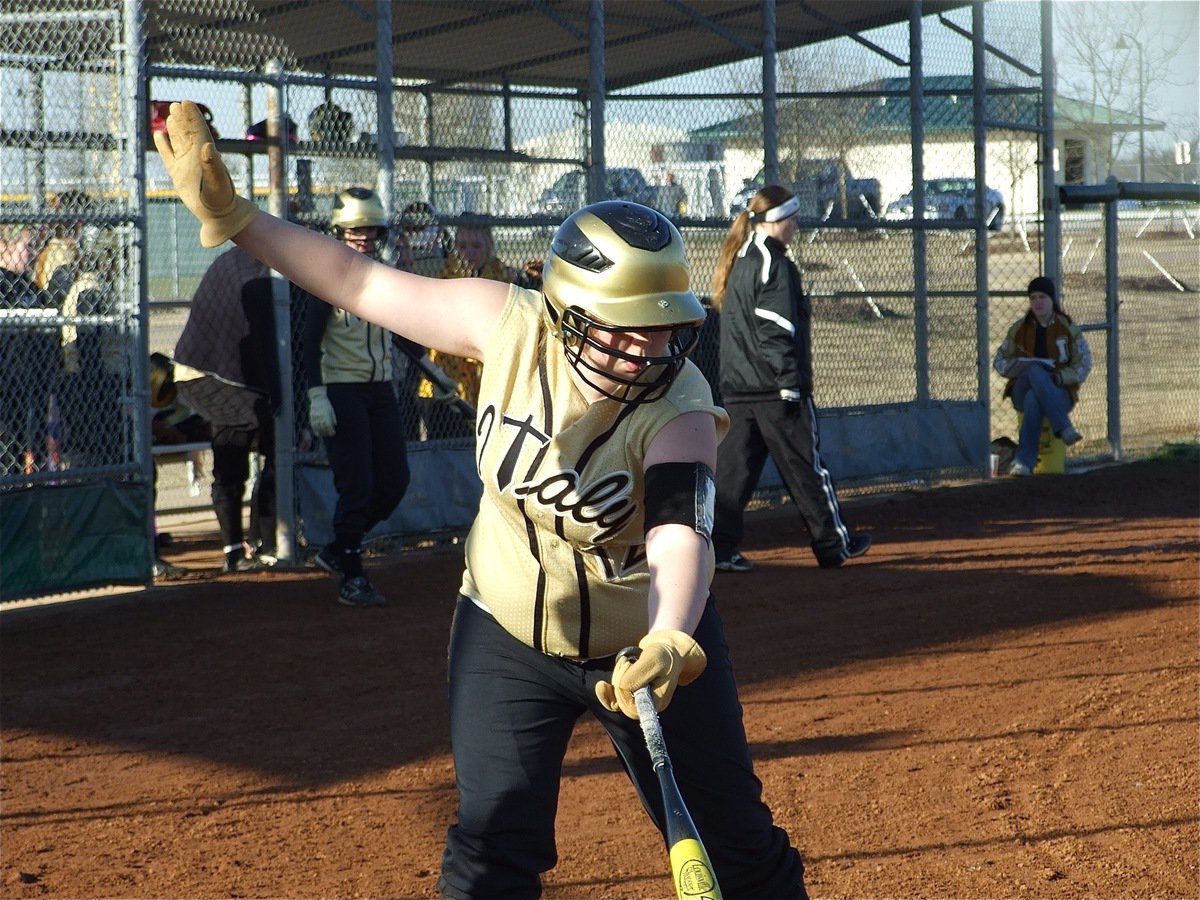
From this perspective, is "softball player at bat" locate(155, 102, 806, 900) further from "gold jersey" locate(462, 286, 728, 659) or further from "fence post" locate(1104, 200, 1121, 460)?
"fence post" locate(1104, 200, 1121, 460)

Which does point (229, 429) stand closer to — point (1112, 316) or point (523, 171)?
point (523, 171)

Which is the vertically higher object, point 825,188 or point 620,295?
point 825,188

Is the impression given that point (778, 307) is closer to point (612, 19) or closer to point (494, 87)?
point (612, 19)

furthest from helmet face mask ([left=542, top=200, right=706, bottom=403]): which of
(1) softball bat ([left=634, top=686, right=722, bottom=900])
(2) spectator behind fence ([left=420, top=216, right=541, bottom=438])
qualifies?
(2) spectator behind fence ([left=420, top=216, right=541, bottom=438])

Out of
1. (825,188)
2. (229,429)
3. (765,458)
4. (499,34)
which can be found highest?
(499,34)

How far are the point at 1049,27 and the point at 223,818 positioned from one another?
11095 mm

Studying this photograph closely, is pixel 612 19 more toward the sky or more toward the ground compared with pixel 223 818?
more toward the sky

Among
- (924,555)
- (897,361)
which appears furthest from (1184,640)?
(897,361)

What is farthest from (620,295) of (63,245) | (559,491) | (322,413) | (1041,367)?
(1041,367)

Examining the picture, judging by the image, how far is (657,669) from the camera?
8.55 feet

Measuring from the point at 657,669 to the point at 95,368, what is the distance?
6826mm

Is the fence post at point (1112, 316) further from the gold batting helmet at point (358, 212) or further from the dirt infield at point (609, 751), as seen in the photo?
the gold batting helmet at point (358, 212)

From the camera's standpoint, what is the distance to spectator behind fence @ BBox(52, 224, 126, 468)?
8578 millimetres

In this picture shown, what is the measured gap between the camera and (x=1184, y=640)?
7195 millimetres
